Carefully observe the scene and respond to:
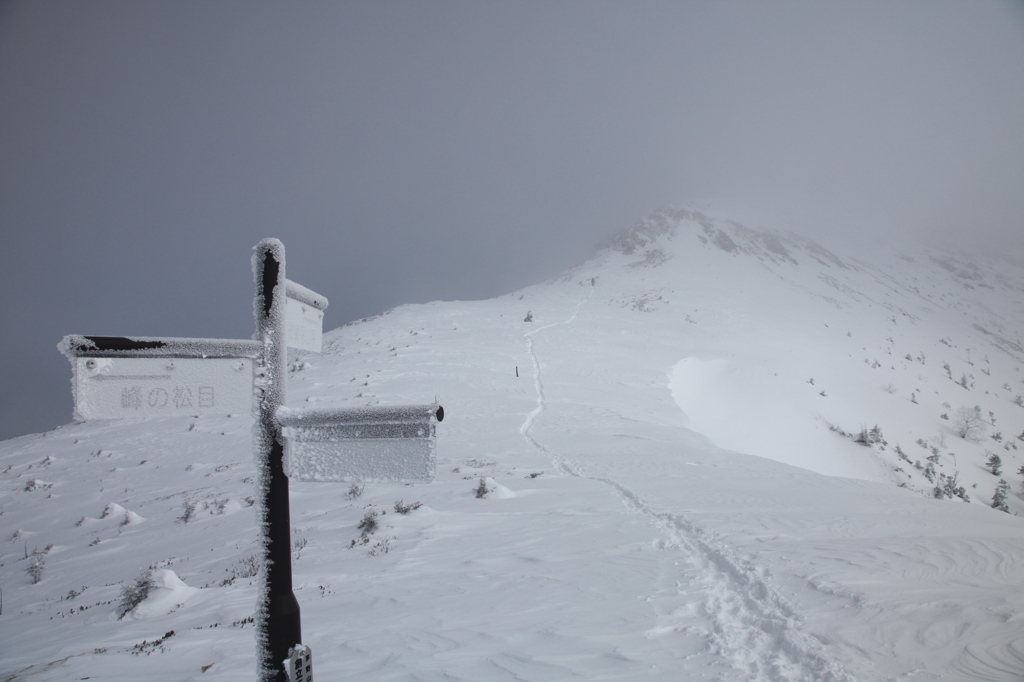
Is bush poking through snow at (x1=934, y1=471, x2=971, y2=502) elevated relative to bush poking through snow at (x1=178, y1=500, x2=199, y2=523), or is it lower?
lower

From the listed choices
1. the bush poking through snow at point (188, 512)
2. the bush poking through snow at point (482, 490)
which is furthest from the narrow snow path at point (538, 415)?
the bush poking through snow at point (188, 512)

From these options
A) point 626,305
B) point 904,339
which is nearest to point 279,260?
point 626,305

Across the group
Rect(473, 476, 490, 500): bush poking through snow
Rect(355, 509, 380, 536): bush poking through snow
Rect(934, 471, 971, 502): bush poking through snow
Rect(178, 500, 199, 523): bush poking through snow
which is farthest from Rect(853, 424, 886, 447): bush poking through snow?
Rect(178, 500, 199, 523): bush poking through snow

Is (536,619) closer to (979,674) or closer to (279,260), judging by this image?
(979,674)

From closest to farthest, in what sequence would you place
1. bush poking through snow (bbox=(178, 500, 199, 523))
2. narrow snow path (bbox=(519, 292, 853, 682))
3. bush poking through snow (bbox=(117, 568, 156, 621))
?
narrow snow path (bbox=(519, 292, 853, 682))
bush poking through snow (bbox=(117, 568, 156, 621))
bush poking through snow (bbox=(178, 500, 199, 523))

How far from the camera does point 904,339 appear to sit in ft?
118

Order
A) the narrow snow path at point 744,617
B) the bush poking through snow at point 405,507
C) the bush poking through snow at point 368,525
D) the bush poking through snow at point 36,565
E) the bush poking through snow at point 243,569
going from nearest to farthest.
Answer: the narrow snow path at point 744,617, the bush poking through snow at point 243,569, the bush poking through snow at point 368,525, the bush poking through snow at point 36,565, the bush poking through snow at point 405,507

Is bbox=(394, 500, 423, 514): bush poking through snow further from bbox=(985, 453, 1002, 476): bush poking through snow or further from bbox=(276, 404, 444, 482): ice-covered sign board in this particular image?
bbox=(985, 453, 1002, 476): bush poking through snow

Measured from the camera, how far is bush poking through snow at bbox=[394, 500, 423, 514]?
7500 millimetres

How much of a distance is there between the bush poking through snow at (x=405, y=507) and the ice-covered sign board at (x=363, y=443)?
6.28 metres

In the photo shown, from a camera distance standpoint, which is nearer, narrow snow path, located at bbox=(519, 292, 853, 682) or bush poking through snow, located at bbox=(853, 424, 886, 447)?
narrow snow path, located at bbox=(519, 292, 853, 682)

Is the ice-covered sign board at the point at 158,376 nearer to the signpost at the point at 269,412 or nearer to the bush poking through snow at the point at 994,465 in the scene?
the signpost at the point at 269,412

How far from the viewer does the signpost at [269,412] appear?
159 cm

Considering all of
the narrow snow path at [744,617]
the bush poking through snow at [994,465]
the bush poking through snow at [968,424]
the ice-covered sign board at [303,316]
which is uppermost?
the ice-covered sign board at [303,316]
